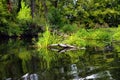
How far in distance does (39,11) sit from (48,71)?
113 feet

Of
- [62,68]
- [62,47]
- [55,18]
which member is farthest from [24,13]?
[62,68]

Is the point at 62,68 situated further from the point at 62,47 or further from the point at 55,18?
the point at 55,18

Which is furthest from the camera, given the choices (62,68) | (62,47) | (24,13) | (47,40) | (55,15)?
(55,15)

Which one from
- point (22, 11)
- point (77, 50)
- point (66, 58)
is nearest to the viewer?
point (66, 58)

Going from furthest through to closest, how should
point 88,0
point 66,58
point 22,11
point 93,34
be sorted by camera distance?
1. point 88,0
2. point 22,11
3. point 93,34
4. point 66,58

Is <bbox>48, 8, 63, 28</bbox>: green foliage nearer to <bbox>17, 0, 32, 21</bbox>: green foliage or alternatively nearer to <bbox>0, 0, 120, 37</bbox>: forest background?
<bbox>0, 0, 120, 37</bbox>: forest background

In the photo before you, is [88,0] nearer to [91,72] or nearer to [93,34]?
[93,34]

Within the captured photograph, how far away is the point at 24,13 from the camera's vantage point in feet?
144

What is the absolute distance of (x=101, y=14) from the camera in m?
46.4

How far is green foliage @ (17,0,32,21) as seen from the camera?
141ft

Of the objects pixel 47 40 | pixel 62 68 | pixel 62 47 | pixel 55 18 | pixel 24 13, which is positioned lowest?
pixel 55 18

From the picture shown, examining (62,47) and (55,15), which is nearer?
(62,47)

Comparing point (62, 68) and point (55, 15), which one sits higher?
point (62, 68)

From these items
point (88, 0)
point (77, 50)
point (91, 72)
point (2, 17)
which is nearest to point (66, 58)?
point (77, 50)
